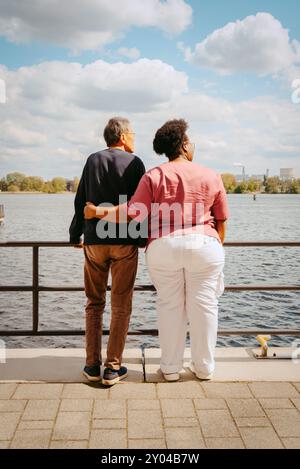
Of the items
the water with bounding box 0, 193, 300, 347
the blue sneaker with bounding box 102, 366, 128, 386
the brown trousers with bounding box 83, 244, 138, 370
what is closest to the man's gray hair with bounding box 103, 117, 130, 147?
the brown trousers with bounding box 83, 244, 138, 370

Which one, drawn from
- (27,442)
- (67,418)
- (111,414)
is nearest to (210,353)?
(111,414)

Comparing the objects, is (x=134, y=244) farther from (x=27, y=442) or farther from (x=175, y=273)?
(x=27, y=442)

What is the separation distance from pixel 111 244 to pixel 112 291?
0.34 meters

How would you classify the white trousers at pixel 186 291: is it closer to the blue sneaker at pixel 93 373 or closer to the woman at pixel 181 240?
the woman at pixel 181 240

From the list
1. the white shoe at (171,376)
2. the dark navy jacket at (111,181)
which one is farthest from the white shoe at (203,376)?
the dark navy jacket at (111,181)

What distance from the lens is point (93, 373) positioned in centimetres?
337

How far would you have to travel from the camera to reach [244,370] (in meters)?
3.57

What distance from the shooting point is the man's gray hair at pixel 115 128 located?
3256mm

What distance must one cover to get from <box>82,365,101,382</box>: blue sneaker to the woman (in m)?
0.47

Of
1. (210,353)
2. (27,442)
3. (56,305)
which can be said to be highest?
(210,353)

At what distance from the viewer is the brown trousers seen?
10.7 ft

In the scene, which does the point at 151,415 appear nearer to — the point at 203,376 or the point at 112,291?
the point at 203,376

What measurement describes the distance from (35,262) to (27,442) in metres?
1.80

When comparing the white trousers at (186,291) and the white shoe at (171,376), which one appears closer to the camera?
the white trousers at (186,291)
